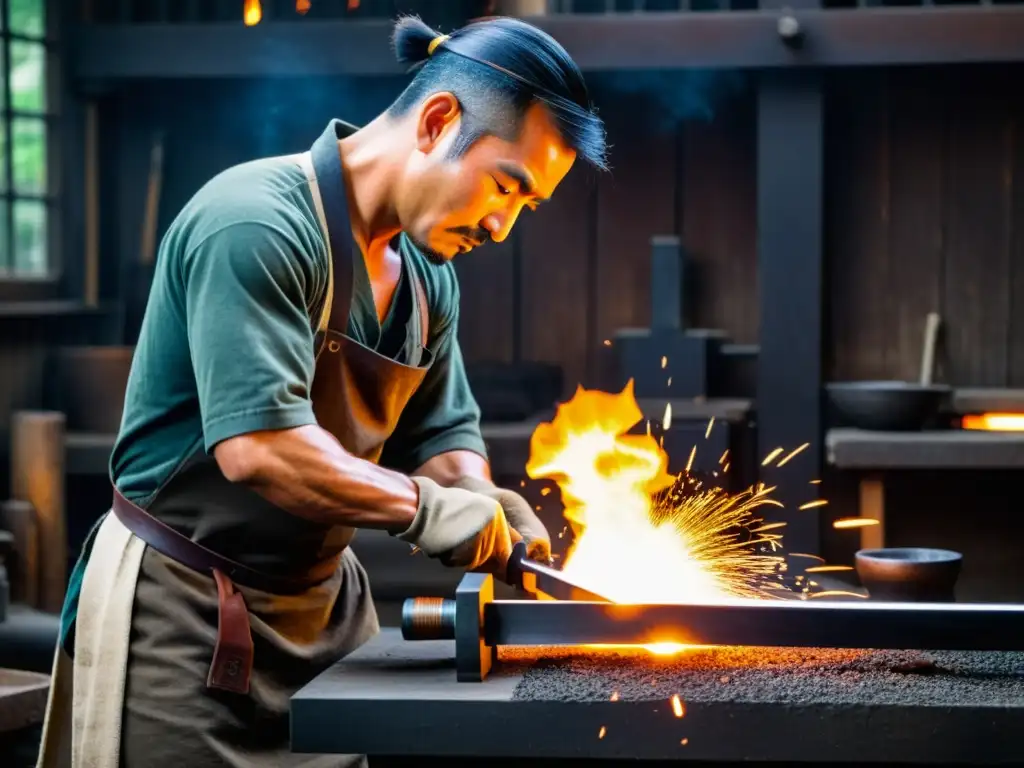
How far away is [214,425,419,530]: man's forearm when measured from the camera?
2293 mm

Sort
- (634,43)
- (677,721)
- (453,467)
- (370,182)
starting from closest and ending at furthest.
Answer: (677,721) < (370,182) < (453,467) < (634,43)

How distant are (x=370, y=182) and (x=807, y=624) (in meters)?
1.14

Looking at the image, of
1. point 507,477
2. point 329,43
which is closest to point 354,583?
point 507,477

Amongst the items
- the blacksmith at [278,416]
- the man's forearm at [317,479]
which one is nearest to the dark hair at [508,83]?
the blacksmith at [278,416]

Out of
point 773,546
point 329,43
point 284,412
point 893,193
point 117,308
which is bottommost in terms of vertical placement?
point 773,546

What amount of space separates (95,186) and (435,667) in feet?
15.5

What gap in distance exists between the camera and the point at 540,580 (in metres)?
2.61

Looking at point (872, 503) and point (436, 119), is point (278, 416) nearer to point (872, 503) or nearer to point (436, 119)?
point (436, 119)

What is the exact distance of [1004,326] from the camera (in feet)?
20.4

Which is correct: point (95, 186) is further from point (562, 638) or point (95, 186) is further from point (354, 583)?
point (562, 638)

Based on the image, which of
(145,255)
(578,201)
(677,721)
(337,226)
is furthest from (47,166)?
(677,721)

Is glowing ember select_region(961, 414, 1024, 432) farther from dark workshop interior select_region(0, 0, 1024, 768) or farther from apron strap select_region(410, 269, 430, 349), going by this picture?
apron strap select_region(410, 269, 430, 349)

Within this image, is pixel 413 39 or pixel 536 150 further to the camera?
pixel 413 39

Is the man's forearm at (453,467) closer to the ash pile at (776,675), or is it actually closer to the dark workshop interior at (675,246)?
the ash pile at (776,675)
